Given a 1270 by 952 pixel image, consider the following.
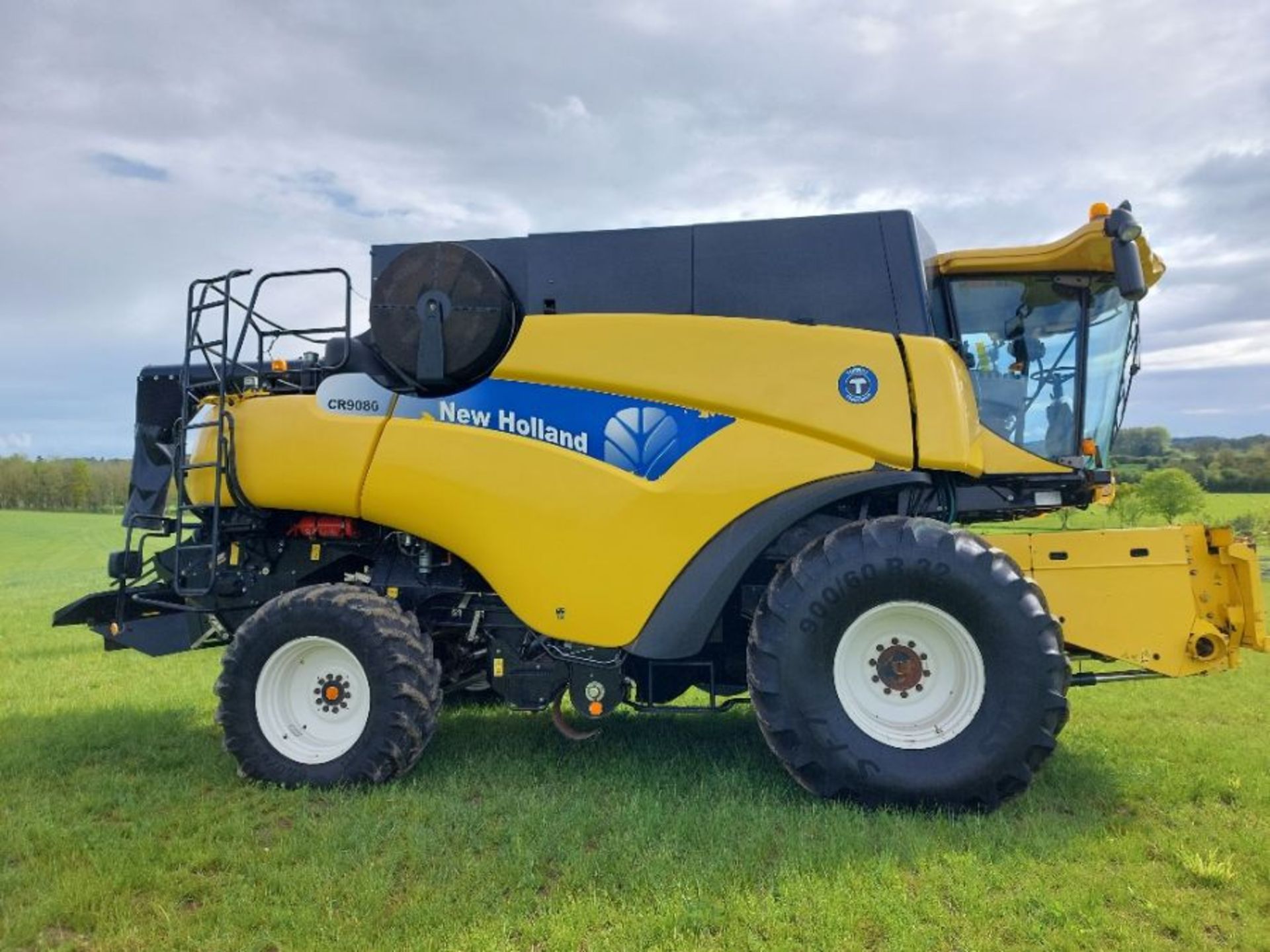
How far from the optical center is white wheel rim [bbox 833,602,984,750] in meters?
4.40

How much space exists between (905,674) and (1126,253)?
97.0 inches

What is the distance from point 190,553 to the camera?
568 cm

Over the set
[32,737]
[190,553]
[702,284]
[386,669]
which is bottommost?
[32,737]

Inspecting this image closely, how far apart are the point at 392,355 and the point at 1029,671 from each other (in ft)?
12.5

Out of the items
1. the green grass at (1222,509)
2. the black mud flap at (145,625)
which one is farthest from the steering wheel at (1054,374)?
the green grass at (1222,509)

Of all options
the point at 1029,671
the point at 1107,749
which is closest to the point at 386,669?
the point at 1029,671

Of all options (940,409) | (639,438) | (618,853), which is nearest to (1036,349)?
(940,409)

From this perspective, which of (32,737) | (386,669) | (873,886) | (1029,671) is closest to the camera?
(873,886)

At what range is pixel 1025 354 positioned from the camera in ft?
17.3

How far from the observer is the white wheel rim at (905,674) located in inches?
173

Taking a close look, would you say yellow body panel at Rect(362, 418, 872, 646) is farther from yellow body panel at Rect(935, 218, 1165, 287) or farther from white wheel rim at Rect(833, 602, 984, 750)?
yellow body panel at Rect(935, 218, 1165, 287)

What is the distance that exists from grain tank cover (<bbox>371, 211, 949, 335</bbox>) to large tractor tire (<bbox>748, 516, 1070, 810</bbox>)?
125 centimetres

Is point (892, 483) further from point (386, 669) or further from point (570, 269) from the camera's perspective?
point (386, 669)

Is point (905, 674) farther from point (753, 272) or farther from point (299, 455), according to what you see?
point (299, 455)
